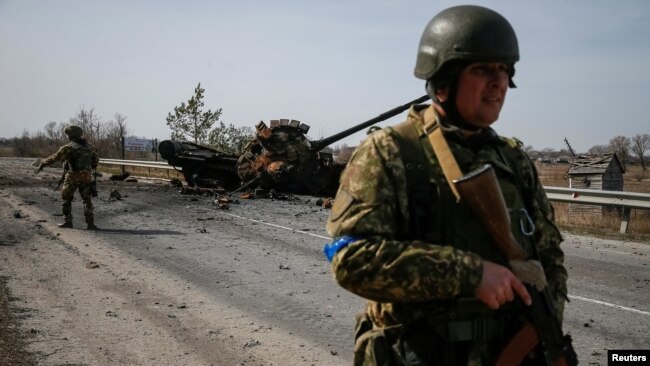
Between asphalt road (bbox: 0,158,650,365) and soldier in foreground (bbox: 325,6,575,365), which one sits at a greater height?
soldier in foreground (bbox: 325,6,575,365)

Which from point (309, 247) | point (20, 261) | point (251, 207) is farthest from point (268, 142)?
point (20, 261)

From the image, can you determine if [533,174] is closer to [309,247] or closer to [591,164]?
[309,247]

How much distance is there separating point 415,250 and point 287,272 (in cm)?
605

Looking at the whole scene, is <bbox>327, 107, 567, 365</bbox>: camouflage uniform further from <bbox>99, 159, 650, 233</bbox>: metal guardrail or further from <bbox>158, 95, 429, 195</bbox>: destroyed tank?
<bbox>158, 95, 429, 195</bbox>: destroyed tank

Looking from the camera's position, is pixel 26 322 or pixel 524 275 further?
pixel 26 322

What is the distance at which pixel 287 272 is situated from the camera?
7.65m

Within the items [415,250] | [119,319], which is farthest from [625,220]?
[415,250]

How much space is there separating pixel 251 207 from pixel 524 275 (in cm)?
1379

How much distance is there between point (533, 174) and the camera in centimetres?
219

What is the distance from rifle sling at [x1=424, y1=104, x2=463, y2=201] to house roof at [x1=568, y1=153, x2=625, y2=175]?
17.5 m

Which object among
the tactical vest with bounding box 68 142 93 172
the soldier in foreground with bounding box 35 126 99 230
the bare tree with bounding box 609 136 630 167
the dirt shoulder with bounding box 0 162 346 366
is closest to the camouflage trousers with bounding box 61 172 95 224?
the soldier in foreground with bounding box 35 126 99 230

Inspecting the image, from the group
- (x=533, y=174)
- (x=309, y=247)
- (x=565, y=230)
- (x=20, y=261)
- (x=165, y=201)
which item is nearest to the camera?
(x=533, y=174)

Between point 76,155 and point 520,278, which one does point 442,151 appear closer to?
point 520,278

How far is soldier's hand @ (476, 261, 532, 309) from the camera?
1723 mm
